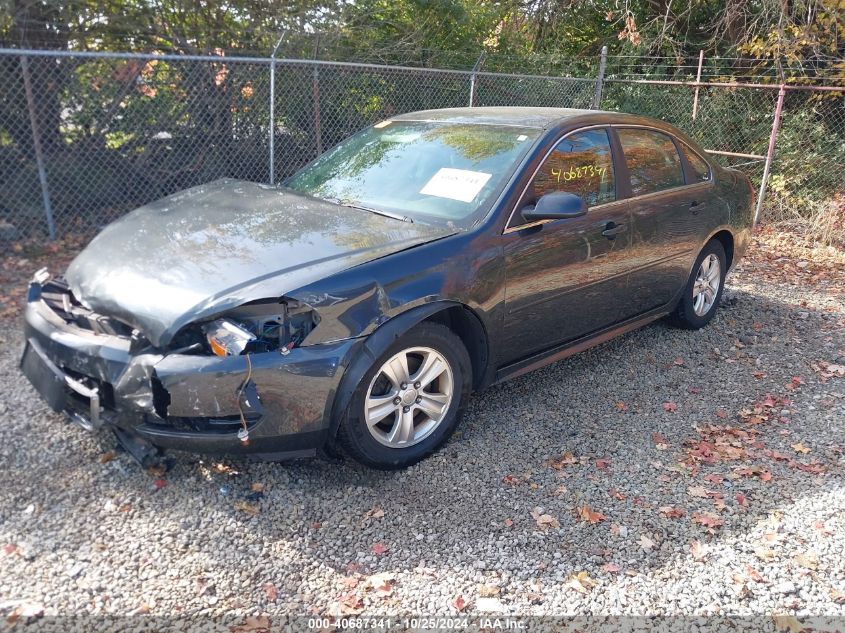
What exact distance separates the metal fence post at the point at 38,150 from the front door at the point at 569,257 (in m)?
5.07

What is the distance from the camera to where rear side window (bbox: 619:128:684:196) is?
15.3ft

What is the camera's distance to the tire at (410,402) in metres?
3.26

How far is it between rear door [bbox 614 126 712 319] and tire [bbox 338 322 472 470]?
1.68 meters

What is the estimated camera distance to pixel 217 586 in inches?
107

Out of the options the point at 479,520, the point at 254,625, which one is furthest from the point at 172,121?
the point at 254,625

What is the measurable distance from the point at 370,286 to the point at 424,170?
1.25m

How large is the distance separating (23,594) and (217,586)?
70cm

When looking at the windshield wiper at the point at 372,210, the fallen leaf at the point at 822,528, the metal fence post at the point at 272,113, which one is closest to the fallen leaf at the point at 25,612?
the windshield wiper at the point at 372,210

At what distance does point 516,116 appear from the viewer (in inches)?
175

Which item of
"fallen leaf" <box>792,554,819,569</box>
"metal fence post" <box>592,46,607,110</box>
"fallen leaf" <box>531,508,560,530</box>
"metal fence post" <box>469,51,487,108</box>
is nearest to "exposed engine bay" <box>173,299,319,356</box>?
"fallen leaf" <box>531,508,560,530</box>

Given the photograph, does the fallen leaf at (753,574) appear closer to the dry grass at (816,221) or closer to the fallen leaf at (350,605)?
the fallen leaf at (350,605)

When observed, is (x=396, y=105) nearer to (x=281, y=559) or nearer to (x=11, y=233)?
(x=11, y=233)

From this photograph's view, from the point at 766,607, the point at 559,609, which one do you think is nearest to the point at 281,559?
the point at 559,609

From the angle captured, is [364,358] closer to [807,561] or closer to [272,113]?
[807,561]
